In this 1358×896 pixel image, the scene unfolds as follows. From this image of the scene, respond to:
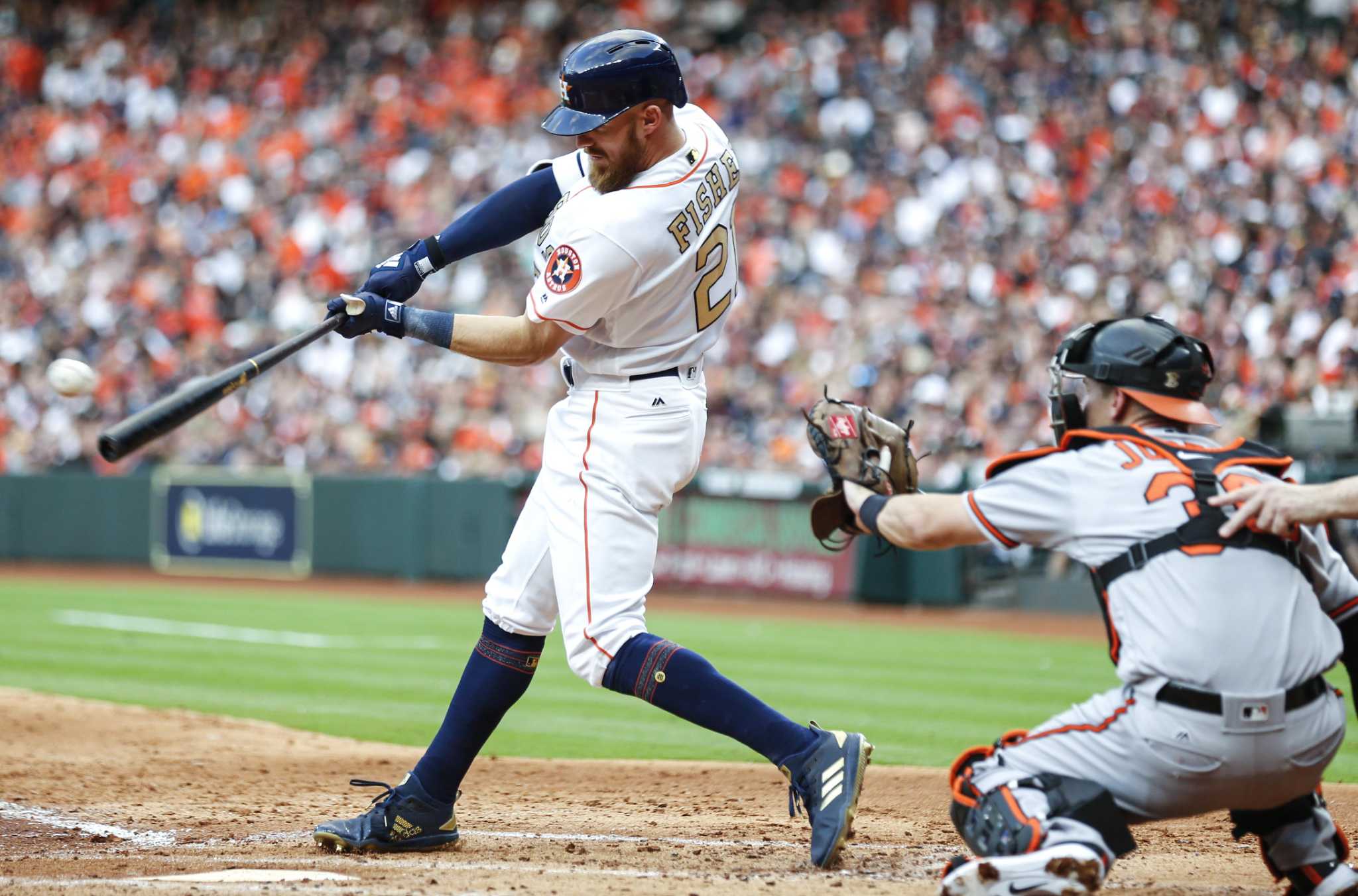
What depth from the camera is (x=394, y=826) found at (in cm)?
378

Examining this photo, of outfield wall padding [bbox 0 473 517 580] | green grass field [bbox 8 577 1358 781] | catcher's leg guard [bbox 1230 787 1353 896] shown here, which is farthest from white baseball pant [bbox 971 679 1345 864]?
outfield wall padding [bbox 0 473 517 580]

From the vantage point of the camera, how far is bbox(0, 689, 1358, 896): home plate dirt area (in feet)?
11.3

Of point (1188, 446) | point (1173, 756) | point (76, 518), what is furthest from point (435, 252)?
point (76, 518)

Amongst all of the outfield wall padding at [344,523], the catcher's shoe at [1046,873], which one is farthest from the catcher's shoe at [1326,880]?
the outfield wall padding at [344,523]

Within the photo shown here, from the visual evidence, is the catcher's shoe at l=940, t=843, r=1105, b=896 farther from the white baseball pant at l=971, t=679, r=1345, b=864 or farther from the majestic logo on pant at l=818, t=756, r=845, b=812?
the majestic logo on pant at l=818, t=756, r=845, b=812

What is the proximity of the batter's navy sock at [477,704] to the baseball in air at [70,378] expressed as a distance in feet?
6.85

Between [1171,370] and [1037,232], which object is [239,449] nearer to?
[1037,232]

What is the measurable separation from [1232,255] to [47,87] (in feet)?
57.5

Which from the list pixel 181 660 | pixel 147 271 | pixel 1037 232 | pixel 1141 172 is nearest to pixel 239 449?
pixel 147 271

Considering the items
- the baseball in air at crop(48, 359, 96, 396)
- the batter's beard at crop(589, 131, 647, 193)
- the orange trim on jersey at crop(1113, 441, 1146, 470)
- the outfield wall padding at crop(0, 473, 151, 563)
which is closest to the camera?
the orange trim on jersey at crop(1113, 441, 1146, 470)

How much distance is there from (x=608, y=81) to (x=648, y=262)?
44 cm

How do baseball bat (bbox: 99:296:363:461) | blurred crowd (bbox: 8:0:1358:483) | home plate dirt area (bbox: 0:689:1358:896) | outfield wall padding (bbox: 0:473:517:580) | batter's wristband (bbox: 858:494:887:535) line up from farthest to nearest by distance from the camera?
outfield wall padding (bbox: 0:473:517:580) < blurred crowd (bbox: 8:0:1358:483) < home plate dirt area (bbox: 0:689:1358:896) < baseball bat (bbox: 99:296:363:461) < batter's wristband (bbox: 858:494:887:535)

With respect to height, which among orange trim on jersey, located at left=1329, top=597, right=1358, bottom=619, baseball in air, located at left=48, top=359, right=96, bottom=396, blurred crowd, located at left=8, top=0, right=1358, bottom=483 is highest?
blurred crowd, located at left=8, top=0, right=1358, bottom=483

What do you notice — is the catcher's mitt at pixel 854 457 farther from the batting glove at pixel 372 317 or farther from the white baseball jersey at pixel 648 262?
the batting glove at pixel 372 317
